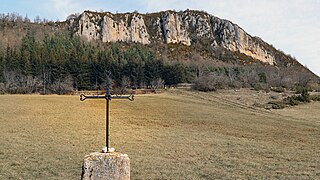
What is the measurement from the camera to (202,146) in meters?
21.3

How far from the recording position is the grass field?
44.2 feet

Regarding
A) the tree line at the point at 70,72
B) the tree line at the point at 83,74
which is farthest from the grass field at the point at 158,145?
the tree line at the point at 70,72

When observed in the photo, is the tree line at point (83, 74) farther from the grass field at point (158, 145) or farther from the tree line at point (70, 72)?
the grass field at point (158, 145)

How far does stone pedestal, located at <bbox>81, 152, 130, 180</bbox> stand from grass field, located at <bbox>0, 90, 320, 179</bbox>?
7.41 m

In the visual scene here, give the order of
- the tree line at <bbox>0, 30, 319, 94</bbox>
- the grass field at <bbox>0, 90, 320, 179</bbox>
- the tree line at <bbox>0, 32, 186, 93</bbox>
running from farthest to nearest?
1. the tree line at <bbox>0, 30, 319, 94</bbox>
2. the tree line at <bbox>0, 32, 186, 93</bbox>
3. the grass field at <bbox>0, 90, 320, 179</bbox>

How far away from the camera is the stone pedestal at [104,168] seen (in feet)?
16.6

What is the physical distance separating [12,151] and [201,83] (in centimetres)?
6350

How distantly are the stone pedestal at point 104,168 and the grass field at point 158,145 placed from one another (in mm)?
7405

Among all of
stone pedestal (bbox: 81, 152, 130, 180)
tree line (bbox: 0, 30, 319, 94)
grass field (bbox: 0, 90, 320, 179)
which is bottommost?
grass field (bbox: 0, 90, 320, 179)

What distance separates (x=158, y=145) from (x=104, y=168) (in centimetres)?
1630

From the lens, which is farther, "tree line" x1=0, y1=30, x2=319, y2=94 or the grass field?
"tree line" x1=0, y1=30, x2=319, y2=94

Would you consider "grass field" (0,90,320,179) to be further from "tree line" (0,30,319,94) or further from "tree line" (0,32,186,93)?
"tree line" (0,32,186,93)

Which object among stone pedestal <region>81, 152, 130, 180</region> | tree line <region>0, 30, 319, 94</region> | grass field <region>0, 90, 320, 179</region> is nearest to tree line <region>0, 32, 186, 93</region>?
tree line <region>0, 30, 319, 94</region>

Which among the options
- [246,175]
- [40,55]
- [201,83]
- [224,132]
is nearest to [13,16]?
[40,55]
